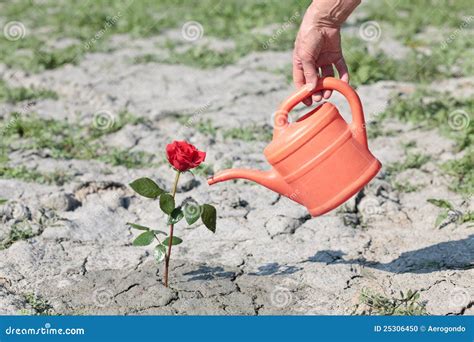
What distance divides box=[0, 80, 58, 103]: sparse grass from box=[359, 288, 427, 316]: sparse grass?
2.81 m

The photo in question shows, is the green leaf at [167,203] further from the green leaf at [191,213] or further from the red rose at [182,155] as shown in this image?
the red rose at [182,155]

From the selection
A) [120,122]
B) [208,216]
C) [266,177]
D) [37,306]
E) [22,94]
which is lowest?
[37,306]

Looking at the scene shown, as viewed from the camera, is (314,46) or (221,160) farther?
(221,160)

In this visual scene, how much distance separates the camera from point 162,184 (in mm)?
3973

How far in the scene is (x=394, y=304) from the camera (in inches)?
113

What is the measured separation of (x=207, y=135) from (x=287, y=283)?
5.24 ft

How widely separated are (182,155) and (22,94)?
2.68m

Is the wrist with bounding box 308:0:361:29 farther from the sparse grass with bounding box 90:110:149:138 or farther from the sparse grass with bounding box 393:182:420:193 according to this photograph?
the sparse grass with bounding box 90:110:149:138

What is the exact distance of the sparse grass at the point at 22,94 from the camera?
5.05m

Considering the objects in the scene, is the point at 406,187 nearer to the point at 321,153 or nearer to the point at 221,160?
the point at 221,160

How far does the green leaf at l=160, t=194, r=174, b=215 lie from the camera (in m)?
2.85

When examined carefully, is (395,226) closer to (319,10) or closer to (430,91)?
(319,10)

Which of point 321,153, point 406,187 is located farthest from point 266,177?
point 406,187

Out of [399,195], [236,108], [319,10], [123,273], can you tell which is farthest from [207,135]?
[319,10]
